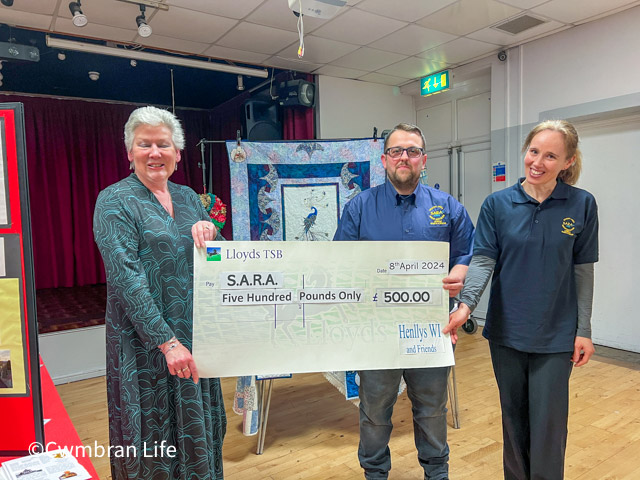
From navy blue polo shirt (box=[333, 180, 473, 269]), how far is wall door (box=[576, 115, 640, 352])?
2.93m


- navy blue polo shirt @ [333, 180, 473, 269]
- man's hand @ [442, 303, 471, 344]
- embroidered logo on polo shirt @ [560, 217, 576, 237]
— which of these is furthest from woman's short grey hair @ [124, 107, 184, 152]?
embroidered logo on polo shirt @ [560, 217, 576, 237]

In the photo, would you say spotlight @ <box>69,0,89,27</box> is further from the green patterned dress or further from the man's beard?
the man's beard

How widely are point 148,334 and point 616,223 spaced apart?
4.15m

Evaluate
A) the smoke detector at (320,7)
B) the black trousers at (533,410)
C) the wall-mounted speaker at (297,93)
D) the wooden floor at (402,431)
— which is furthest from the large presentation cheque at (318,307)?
the wall-mounted speaker at (297,93)

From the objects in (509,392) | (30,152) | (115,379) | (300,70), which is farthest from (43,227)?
(509,392)

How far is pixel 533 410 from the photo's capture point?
4.98 ft

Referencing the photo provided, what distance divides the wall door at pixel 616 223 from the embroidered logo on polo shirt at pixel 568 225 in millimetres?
2967

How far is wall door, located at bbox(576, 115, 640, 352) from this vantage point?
3.81 m

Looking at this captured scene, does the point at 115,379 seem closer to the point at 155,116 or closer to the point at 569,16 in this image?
the point at 155,116

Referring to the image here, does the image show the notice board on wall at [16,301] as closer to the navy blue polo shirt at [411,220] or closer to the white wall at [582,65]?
the navy blue polo shirt at [411,220]

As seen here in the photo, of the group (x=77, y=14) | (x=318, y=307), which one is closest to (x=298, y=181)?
(x=318, y=307)

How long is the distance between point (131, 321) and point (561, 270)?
136cm

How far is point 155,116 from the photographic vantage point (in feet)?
4.23

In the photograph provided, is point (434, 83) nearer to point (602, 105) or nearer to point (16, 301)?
point (602, 105)
